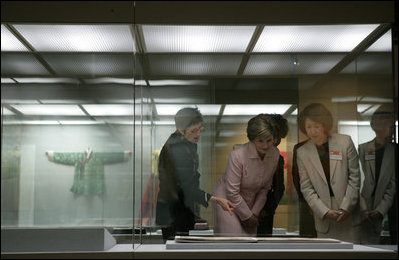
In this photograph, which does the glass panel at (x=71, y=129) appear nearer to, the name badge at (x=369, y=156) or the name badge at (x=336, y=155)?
the name badge at (x=336, y=155)

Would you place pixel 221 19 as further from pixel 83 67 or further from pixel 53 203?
pixel 53 203

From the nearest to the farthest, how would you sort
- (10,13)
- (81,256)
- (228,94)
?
(81,256)
(10,13)
(228,94)

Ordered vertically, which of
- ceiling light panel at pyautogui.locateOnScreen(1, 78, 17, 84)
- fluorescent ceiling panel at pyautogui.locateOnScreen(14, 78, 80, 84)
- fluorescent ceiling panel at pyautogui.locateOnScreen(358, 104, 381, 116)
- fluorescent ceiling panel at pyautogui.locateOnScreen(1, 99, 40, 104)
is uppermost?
fluorescent ceiling panel at pyautogui.locateOnScreen(14, 78, 80, 84)

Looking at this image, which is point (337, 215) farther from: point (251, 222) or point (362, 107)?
point (362, 107)

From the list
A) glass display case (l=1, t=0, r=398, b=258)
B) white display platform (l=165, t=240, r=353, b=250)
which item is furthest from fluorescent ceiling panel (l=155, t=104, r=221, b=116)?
white display platform (l=165, t=240, r=353, b=250)

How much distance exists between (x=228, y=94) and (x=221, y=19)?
0.41 meters

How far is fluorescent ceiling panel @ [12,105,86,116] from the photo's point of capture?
118 inches

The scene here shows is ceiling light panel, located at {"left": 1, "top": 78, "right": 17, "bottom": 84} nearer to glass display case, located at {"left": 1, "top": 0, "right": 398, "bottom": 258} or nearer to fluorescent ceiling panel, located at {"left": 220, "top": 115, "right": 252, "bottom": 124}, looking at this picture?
glass display case, located at {"left": 1, "top": 0, "right": 398, "bottom": 258}

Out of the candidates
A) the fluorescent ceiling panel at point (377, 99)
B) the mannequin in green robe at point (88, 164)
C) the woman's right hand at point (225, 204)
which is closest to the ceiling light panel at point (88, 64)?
the mannequin in green robe at point (88, 164)

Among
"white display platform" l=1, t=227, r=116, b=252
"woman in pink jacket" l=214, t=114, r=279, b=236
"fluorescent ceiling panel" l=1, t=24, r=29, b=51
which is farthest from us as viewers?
"woman in pink jacket" l=214, t=114, r=279, b=236

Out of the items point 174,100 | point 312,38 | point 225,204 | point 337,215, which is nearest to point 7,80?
point 174,100

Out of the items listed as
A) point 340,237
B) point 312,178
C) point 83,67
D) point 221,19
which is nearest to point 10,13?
point 83,67

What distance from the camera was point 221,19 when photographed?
2.89 metres

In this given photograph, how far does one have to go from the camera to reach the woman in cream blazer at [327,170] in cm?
306
